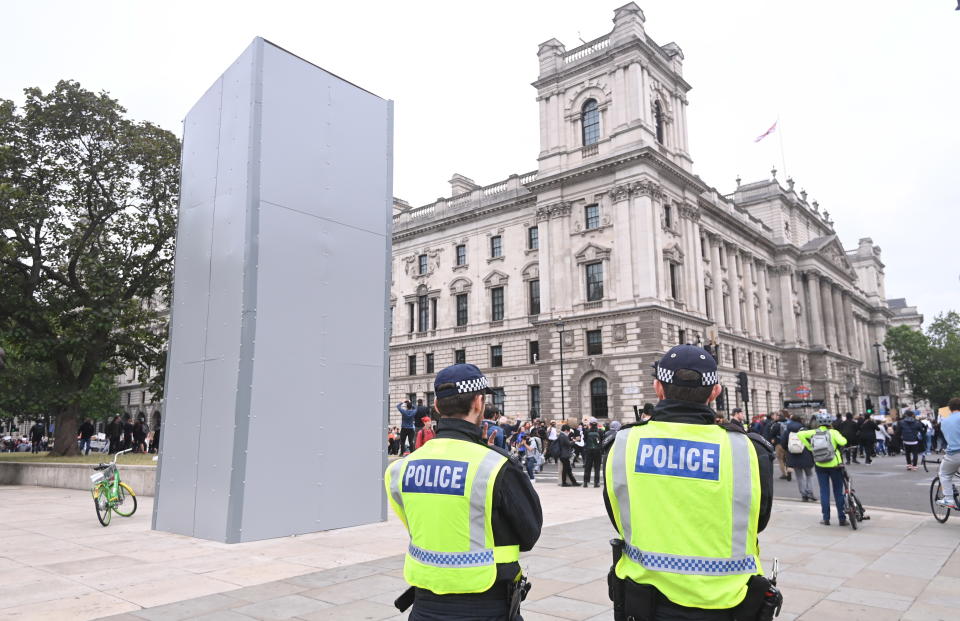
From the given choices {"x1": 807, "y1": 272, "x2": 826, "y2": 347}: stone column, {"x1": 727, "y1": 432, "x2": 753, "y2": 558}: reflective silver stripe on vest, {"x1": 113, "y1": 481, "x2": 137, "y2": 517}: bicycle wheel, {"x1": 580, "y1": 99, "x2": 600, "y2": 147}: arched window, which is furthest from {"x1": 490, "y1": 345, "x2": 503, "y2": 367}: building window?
{"x1": 727, "y1": 432, "x2": 753, "y2": 558}: reflective silver stripe on vest

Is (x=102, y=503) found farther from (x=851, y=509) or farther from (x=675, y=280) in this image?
(x=675, y=280)

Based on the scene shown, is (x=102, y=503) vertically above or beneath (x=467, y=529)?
beneath

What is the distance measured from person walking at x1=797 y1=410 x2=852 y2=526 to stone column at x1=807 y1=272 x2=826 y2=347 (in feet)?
188

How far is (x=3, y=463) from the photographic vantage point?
74.0 feet

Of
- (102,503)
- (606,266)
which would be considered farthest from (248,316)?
(606,266)

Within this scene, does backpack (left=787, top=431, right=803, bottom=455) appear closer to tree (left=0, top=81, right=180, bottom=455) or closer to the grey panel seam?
the grey panel seam

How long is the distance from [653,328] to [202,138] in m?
31.1

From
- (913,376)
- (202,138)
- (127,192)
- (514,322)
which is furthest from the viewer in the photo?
(913,376)

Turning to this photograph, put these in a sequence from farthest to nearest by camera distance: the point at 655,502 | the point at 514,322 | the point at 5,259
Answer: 1. the point at 514,322
2. the point at 5,259
3. the point at 655,502

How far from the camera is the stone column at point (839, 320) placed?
68.6m

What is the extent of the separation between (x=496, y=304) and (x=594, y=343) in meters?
10.9

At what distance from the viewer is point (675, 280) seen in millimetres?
43125

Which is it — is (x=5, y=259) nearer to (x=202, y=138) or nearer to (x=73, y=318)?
(x=73, y=318)

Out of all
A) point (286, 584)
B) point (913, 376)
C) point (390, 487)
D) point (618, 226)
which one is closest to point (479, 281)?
point (618, 226)
